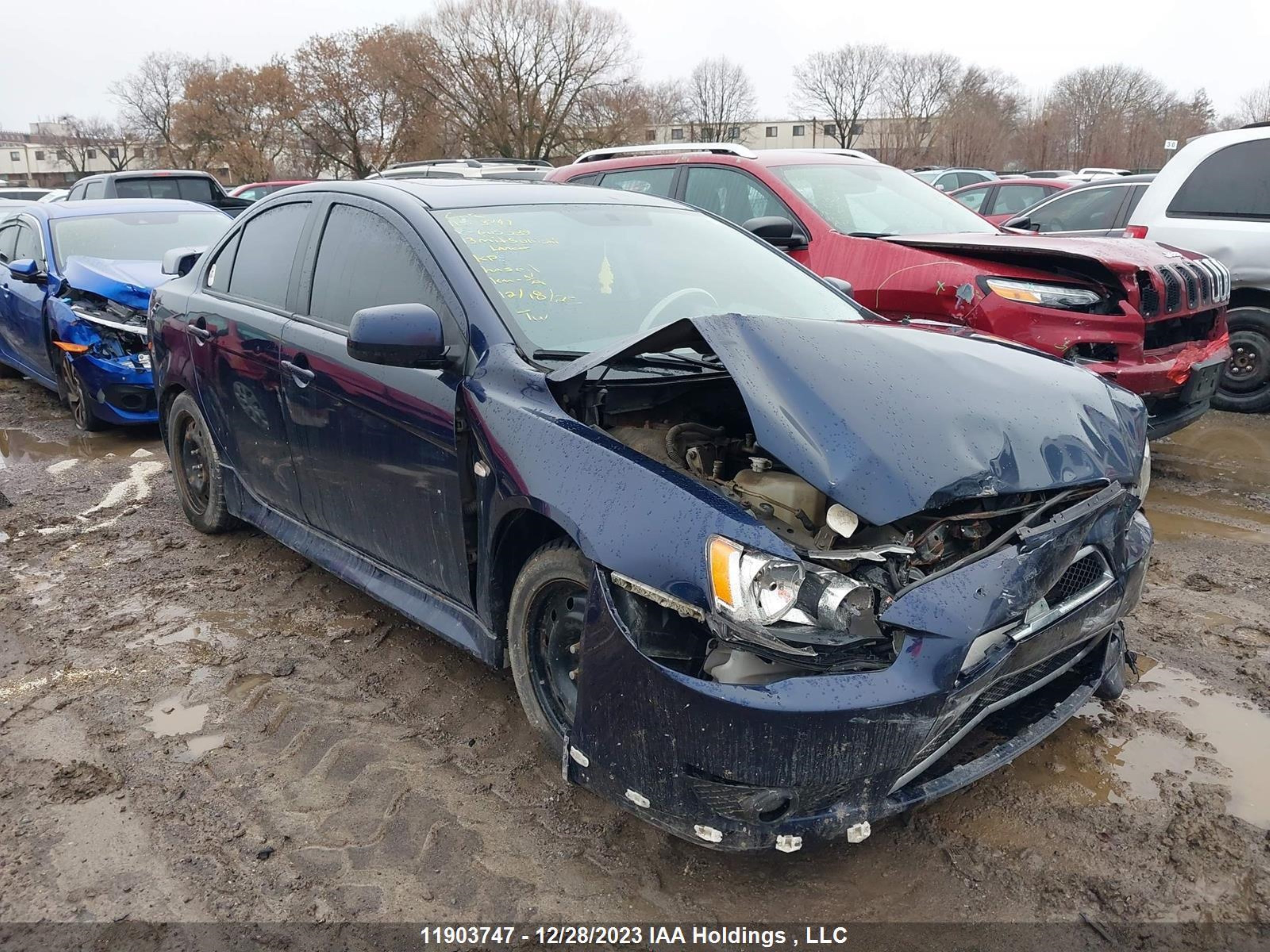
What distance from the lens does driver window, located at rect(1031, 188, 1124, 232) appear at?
371 inches

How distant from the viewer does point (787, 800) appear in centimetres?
214

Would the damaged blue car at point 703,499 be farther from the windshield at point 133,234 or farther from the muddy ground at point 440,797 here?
the windshield at point 133,234

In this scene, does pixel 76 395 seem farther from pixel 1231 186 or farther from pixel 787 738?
pixel 1231 186

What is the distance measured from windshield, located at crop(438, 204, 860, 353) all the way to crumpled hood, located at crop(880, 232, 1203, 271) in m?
1.80

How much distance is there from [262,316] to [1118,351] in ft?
13.7

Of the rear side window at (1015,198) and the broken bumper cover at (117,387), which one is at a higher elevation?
the rear side window at (1015,198)

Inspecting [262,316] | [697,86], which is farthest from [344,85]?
[262,316]

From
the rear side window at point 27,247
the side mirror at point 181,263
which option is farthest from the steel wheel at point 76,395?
the side mirror at point 181,263

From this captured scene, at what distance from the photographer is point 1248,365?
279 inches

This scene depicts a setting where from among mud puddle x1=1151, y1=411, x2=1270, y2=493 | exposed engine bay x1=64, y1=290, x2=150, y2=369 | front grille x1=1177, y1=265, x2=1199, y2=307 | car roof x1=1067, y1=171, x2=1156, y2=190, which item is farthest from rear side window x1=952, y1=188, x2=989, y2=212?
exposed engine bay x1=64, y1=290, x2=150, y2=369

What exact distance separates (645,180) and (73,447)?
4608 millimetres

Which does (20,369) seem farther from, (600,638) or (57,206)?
(600,638)

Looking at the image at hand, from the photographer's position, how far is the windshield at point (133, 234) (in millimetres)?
7539

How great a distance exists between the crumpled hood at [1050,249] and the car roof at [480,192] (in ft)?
6.59
